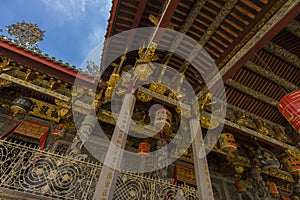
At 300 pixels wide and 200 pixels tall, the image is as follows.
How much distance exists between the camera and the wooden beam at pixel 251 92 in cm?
739

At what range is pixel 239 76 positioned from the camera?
7352 millimetres

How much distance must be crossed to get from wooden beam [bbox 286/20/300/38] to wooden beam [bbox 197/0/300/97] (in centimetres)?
257

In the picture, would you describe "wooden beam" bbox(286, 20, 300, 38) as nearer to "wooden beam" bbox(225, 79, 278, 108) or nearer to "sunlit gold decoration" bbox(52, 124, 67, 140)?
"wooden beam" bbox(225, 79, 278, 108)

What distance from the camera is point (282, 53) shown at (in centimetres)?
686

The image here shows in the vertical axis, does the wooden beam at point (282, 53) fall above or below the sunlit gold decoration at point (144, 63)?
above

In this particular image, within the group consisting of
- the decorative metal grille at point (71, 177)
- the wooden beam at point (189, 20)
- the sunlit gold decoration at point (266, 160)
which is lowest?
the decorative metal grille at point (71, 177)

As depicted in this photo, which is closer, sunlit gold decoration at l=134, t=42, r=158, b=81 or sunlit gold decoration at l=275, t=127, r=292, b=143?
sunlit gold decoration at l=134, t=42, r=158, b=81

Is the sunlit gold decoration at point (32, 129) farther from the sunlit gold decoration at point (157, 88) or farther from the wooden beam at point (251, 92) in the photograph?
the wooden beam at point (251, 92)

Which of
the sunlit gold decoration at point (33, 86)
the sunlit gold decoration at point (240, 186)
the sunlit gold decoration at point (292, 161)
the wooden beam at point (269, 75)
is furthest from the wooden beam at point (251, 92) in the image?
the sunlit gold decoration at point (33, 86)

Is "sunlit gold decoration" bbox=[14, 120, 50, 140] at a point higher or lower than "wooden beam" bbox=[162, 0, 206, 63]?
lower

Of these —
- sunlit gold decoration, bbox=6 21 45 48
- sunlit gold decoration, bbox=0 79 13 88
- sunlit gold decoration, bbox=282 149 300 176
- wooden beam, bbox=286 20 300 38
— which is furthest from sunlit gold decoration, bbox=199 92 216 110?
sunlit gold decoration, bbox=6 21 45 48

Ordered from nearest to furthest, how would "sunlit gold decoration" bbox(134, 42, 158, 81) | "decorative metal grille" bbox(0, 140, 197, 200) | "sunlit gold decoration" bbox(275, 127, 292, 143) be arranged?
"decorative metal grille" bbox(0, 140, 197, 200)
"sunlit gold decoration" bbox(134, 42, 158, 81)
"sunlit gold decoration" bbox(275, 127, 292, 143)

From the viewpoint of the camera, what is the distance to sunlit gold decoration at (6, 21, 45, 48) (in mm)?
8750

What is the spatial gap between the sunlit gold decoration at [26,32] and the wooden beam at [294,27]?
35.6 feet
